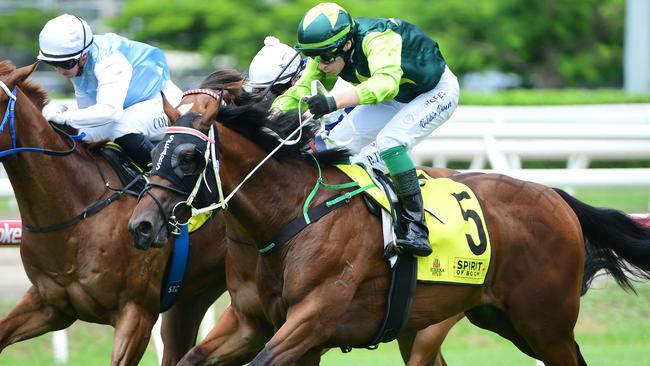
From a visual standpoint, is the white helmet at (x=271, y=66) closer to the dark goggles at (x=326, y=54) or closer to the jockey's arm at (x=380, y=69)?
the dark goggles at (x=326, y=54)

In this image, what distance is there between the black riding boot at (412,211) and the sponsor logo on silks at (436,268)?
11 centimetres

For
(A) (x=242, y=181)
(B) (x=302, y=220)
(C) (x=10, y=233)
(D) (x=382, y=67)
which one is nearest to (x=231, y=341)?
(B) (x=302, y=220)

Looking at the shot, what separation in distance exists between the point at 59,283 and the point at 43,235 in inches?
9.4

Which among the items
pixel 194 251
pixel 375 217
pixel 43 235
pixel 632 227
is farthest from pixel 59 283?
pixel 632 227

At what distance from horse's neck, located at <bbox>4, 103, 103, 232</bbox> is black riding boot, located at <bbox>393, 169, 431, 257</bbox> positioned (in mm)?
1537

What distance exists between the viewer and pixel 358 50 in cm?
488

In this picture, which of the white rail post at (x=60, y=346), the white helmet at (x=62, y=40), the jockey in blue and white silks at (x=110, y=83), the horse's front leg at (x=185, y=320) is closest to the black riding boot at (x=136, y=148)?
the jockey in blue and white silks at (x=110, y=83)

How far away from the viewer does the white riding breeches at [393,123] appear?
5016mm

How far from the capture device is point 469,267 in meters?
5.07

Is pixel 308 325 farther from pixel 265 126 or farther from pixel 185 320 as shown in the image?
pixel 185 320

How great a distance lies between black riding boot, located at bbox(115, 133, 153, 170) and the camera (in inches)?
225

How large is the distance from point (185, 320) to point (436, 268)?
5.29ft

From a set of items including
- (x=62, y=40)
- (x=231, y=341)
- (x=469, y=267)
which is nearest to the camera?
(x=231, y=341)

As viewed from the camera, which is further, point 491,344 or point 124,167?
point 491,344
